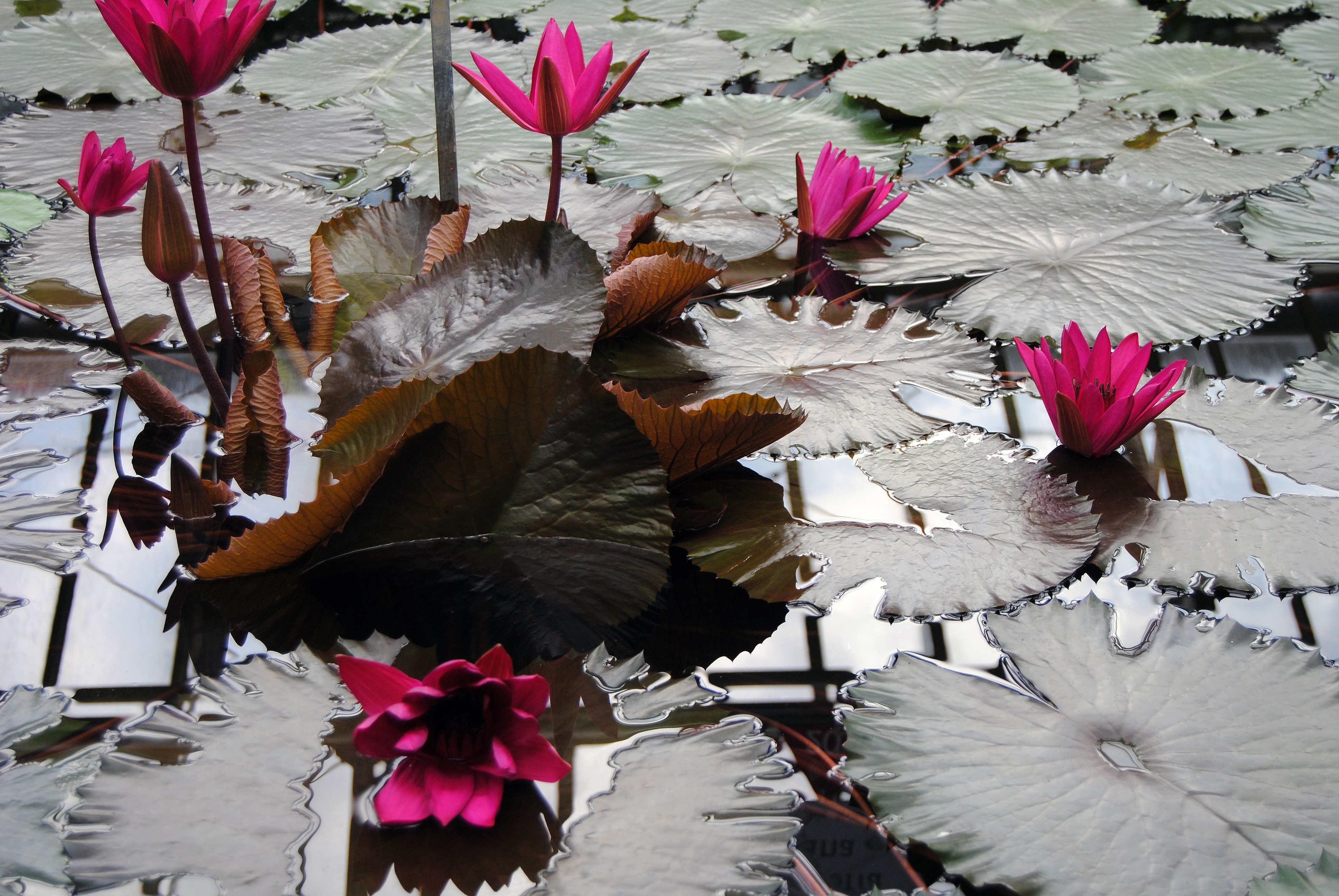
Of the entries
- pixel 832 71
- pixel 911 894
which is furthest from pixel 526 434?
pixel 832 71

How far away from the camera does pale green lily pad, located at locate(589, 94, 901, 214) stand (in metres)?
1.78

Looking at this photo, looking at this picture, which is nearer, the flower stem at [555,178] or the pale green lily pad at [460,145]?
the flower stem at [555,178]

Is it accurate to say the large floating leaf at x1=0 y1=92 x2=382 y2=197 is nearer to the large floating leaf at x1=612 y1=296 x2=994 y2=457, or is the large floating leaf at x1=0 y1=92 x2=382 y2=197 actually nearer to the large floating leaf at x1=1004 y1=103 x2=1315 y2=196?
the large floating leaf at x1=612 y1=296 x2=994 y2=457

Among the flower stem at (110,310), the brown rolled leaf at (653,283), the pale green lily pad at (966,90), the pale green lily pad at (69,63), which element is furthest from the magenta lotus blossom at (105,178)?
the pale green lily pad at (966,90)

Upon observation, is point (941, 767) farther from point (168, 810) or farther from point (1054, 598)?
point (168, 810)

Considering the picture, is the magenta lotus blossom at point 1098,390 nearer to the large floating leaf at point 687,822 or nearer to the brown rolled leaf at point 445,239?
the large floating leaf at point 687,822

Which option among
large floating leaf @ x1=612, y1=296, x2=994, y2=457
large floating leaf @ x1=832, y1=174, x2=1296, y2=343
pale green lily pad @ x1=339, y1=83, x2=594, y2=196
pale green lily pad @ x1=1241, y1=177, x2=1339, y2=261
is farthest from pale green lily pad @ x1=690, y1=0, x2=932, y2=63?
large floating leaf @ x1=612, y1=296, x2=994, y2=457

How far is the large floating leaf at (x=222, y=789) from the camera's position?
0.69 metres

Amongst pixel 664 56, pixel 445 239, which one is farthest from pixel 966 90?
pixel 445 239

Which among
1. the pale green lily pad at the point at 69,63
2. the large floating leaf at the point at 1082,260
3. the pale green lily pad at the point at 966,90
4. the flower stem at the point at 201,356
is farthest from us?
the pale green lily pad at the point at 69,63

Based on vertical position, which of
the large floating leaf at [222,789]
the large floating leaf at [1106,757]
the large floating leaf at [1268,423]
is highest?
the large floating leaf at [1268,423]

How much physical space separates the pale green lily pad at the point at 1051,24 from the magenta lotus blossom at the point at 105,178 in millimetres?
1960

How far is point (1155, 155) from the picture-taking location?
187 cm

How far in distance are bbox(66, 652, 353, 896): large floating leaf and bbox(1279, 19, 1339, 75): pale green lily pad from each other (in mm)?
2439
